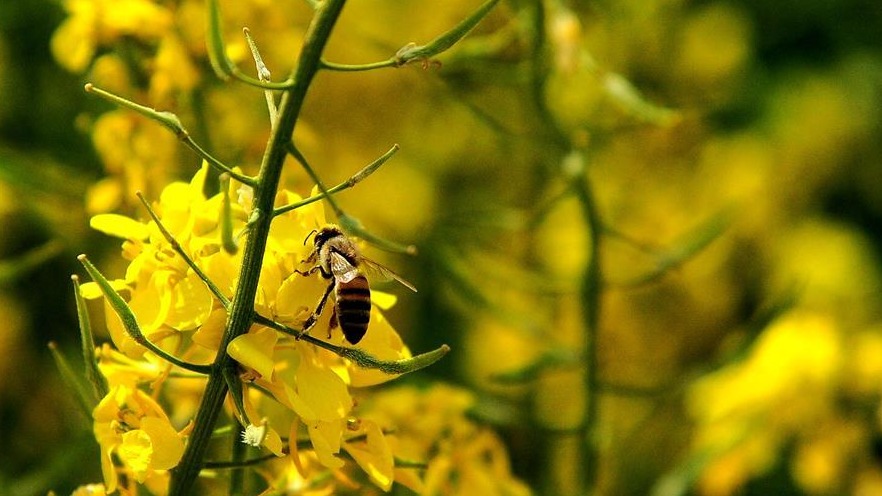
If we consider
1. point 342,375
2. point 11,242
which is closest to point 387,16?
point 11,242

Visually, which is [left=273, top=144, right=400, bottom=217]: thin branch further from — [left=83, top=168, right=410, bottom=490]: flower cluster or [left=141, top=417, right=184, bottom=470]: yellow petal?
[left=141, top=417, right=184, bottom=470]: yellow petal

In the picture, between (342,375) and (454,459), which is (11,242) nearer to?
(454,459)

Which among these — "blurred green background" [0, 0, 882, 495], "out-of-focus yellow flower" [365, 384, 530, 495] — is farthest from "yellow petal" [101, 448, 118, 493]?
"blurred green background" [0, 0, 882, 495]

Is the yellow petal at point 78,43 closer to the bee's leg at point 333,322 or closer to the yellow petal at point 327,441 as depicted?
the bee's leg at point 333,322

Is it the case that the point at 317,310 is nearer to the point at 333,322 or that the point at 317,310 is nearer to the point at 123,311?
the point at 333,322

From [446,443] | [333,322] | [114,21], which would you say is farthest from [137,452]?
[114,21]
